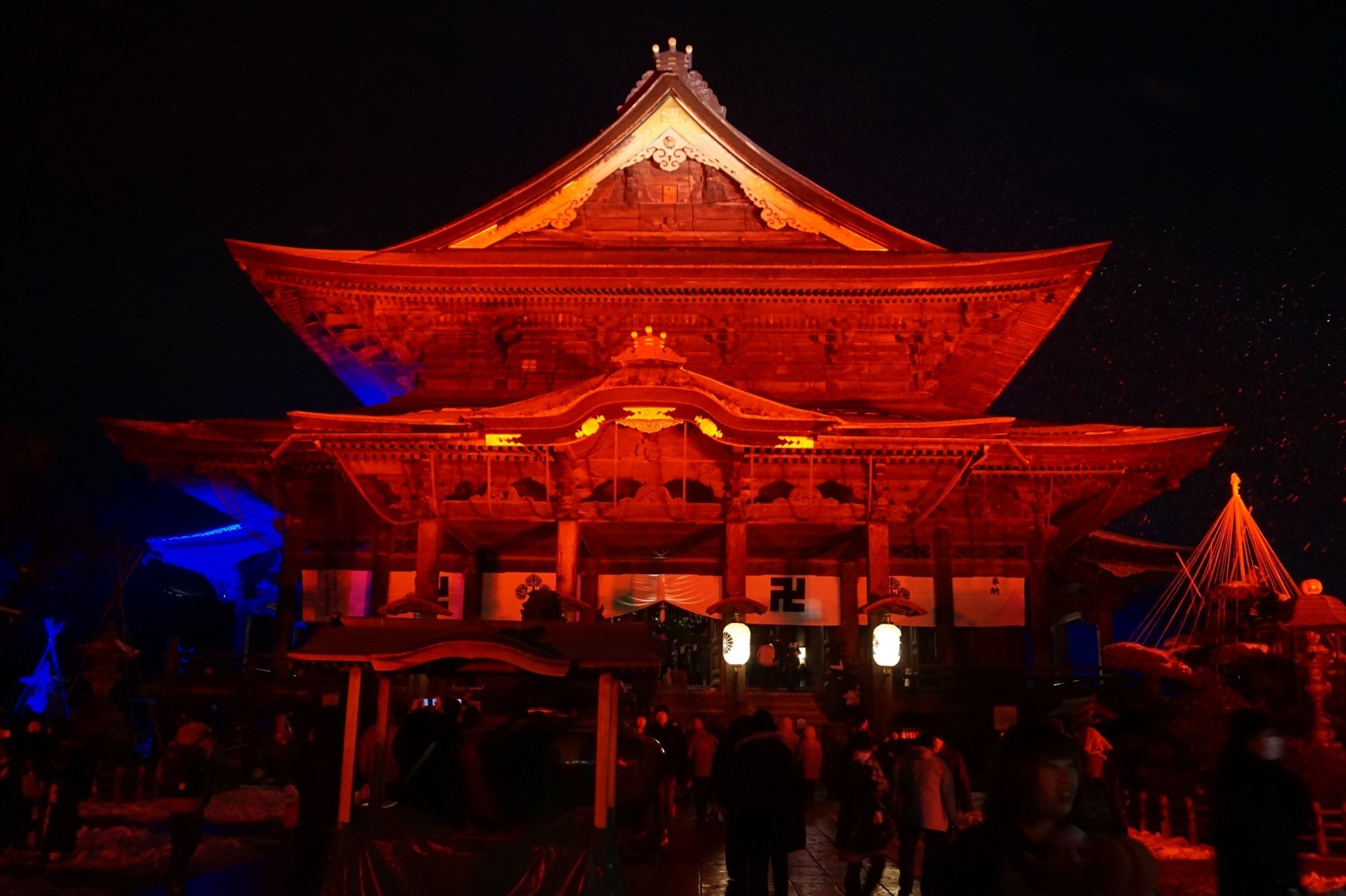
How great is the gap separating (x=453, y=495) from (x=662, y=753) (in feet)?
33.1

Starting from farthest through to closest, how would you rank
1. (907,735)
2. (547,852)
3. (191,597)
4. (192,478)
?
(191,597) → (192,478) → (907,735) → (547,852)

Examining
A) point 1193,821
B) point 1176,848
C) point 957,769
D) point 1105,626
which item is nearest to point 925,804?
point 957,769

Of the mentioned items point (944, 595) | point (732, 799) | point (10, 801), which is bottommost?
point (10, 801)

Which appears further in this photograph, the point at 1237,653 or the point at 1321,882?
the point at 1237,653

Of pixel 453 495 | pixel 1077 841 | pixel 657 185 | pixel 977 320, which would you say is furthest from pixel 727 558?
pixel 1077 841

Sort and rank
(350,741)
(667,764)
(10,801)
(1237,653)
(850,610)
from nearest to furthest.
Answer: (350,741), (10,801), (667,764), (1237,653), (850,610)

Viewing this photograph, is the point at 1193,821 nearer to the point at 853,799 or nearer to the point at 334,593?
→ the point at 853,799

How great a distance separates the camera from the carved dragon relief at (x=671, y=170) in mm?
22453

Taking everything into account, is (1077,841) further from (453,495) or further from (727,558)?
(453,495)

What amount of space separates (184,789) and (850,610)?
14998mm

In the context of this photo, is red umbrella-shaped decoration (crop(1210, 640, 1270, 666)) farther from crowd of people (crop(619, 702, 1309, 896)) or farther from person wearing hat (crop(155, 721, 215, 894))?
person wearing hat (crop(155, 721, 215, 894))

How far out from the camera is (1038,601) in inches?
820

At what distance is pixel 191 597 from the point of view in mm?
33781

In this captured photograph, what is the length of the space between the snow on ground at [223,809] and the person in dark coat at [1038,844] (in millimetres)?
13194
